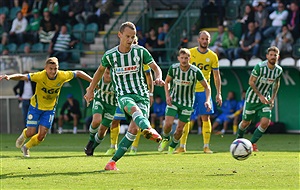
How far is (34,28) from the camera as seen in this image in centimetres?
3266

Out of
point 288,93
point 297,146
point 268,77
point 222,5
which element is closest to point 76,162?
point 268,77

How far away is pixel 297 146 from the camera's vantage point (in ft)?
65.8

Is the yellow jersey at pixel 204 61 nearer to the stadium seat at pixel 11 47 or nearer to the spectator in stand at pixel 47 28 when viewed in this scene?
the spectator in stand at pixel 47 28

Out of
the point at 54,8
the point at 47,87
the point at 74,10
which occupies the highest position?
the point at 54,8

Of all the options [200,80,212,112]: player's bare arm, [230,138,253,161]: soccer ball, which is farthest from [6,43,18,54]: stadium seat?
[230,138,253,161]: soccer ball

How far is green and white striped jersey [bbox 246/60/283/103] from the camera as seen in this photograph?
1844 centimetres

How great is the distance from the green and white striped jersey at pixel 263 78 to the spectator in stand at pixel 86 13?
46.3 feet

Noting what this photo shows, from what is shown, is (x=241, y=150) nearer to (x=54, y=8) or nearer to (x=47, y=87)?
(x=47, y=87)

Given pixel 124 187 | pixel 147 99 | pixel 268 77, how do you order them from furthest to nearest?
pixel 268 77, pixel 147 99, pixel 124 187

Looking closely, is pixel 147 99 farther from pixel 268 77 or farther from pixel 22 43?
pixel 22 43

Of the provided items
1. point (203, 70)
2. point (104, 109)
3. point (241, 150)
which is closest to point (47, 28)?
point (203, 70)

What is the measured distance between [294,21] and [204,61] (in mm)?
8755

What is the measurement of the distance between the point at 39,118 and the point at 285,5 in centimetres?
1227

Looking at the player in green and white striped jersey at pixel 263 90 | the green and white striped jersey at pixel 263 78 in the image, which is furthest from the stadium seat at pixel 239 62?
the green and white striped jersey at pixel 263 78
